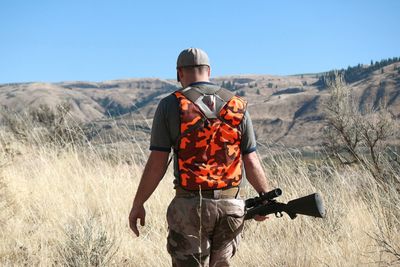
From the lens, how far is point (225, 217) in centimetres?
291

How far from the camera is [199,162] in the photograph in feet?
9.38

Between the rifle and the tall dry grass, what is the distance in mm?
926

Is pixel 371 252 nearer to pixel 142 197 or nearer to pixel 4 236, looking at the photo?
pixel 142 197

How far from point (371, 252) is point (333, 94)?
12352 millimetres

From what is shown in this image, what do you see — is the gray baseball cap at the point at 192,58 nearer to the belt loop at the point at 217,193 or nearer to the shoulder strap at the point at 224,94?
the shoulder strap at the point at 224,94

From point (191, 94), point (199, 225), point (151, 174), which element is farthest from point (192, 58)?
point (199, 225)

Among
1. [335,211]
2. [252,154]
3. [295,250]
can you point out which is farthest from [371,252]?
[252,154]

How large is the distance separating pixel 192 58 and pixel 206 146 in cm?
56

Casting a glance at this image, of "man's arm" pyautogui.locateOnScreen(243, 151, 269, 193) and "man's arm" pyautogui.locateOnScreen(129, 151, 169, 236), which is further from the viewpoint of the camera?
"man's arm" pyautogui.locateOnScreen(243, 151, 269, 193)

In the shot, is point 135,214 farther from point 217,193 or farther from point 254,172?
point 254,172

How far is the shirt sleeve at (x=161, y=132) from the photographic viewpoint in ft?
9.43

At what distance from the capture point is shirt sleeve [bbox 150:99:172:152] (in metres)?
2.87

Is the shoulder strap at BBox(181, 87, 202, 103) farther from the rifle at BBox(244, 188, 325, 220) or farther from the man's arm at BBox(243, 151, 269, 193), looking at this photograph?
the rifle at BBox(244, 188, 325, 220)

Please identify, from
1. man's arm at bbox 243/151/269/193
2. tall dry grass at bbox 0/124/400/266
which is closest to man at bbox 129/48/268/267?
man's arm at bbox 243/151/269/193
